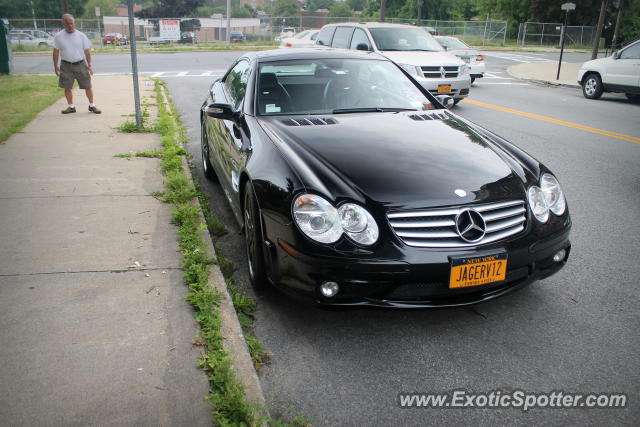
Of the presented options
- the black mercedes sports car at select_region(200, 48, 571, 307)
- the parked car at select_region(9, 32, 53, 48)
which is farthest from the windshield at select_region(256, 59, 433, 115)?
the parked car at select_region(9, 32, 53, 48)

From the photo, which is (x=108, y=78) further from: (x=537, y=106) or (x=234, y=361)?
(x=234, y=361)

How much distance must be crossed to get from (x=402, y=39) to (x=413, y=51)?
53cm

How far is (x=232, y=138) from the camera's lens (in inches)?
175

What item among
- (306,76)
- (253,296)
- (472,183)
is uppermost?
(306,76)

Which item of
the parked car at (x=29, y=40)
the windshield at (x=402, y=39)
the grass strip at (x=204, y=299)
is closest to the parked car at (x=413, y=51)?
the windshield at (x=402, y=39)

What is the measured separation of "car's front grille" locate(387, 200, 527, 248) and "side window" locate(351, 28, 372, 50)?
395 inches

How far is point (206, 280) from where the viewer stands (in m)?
3.64

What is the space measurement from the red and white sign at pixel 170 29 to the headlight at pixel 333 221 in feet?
139

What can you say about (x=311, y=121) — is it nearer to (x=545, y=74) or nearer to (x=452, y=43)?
(x=452, y=43)

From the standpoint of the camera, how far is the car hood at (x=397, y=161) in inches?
123

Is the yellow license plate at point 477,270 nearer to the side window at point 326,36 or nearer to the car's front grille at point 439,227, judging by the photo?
the car's front grille at point 439,227

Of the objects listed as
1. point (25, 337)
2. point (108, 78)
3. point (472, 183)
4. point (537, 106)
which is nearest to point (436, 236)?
point (472, 183)

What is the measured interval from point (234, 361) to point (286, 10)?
132735 mm

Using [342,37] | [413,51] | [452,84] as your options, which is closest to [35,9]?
[342,37]
